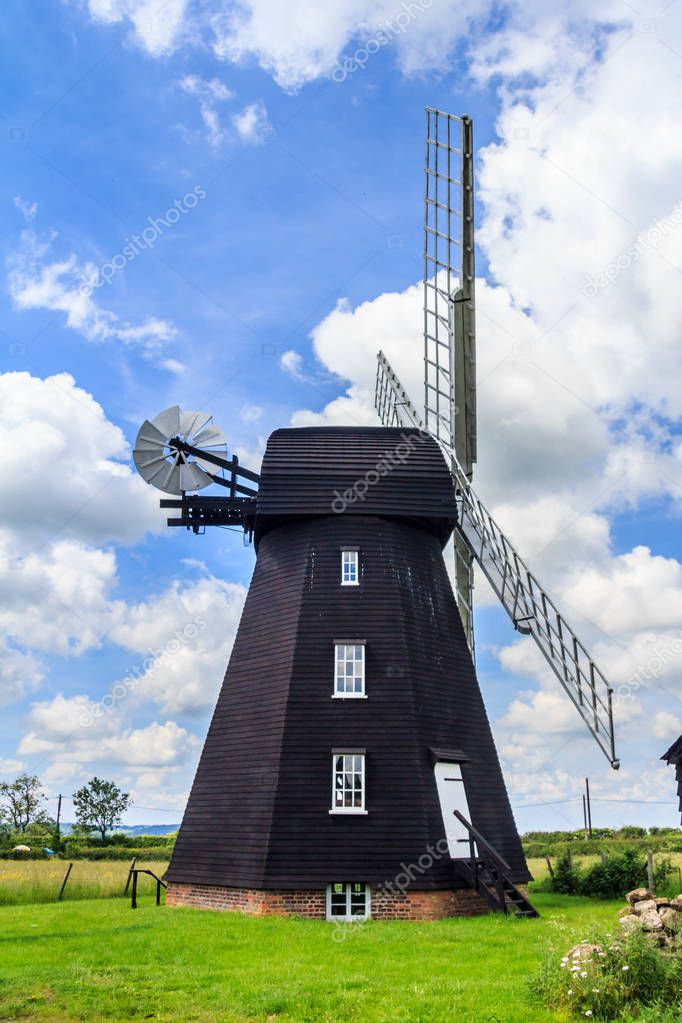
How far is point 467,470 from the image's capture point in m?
26.0

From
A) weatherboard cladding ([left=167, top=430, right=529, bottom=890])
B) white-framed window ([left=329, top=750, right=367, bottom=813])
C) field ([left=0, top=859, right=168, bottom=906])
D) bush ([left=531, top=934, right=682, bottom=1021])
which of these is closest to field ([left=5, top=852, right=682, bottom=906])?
field ([left=0, top=859, right=168, bottom=906])

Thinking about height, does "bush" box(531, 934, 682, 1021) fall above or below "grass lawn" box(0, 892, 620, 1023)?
above

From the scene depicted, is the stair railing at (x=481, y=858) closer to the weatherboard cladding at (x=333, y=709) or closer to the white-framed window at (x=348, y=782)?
the weatherboard cladding at (x=333, y=709)

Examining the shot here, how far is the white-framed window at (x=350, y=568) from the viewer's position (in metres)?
22.6

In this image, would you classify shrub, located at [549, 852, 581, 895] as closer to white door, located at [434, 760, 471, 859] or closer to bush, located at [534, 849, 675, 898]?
bush, located at [534, 849, 675, 898]

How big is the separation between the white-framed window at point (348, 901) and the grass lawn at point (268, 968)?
3.27 ft

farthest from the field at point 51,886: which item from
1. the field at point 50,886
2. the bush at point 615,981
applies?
the bush at point 615,981

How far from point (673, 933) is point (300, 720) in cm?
1007

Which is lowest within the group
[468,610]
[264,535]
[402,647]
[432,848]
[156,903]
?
[156,903]

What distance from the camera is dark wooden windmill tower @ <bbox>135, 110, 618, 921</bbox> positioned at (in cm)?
1964

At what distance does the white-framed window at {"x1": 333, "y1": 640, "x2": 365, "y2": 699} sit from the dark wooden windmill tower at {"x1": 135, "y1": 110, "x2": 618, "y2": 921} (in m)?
0.04

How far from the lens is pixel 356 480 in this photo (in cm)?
2355

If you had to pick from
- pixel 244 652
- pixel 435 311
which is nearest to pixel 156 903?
pixel 244 652

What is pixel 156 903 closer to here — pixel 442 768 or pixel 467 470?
pixel 442 768
